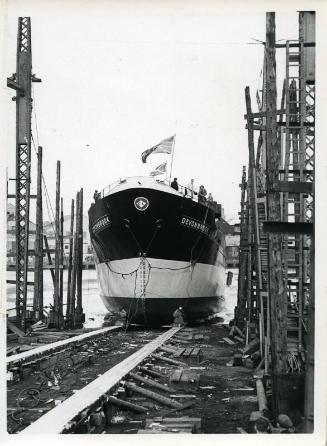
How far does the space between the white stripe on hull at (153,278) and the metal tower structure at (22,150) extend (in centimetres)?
510

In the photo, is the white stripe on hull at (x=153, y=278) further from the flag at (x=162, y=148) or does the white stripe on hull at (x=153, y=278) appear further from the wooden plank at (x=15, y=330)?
the wooden plank at (x=15, y=330)

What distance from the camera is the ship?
1812cm

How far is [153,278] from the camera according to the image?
60.2 ft

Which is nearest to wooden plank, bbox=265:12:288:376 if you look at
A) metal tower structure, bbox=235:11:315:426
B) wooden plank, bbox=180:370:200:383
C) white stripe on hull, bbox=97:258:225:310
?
metal tower structure, bbox=235:11:315:426

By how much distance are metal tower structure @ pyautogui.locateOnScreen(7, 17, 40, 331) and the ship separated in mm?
4562

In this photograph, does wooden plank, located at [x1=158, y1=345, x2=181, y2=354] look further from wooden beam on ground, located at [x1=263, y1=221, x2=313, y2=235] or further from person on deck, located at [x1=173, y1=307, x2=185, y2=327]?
wooden beam on ground, located at [x1=263, y1=221, x2=313, y2=235]

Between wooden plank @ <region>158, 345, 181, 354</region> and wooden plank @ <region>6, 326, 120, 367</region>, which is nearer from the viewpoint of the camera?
wooden plank @ <region>6, 326, 120, 367</region>

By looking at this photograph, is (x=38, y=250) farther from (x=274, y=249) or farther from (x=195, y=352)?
(x=274, y=249)

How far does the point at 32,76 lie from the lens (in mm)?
14859

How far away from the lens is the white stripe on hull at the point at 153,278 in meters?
18.3

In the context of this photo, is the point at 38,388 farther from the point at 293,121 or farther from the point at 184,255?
the point at 184,255

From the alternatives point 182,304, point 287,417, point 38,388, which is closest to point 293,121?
point 287,417

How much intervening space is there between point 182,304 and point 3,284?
13.3m
